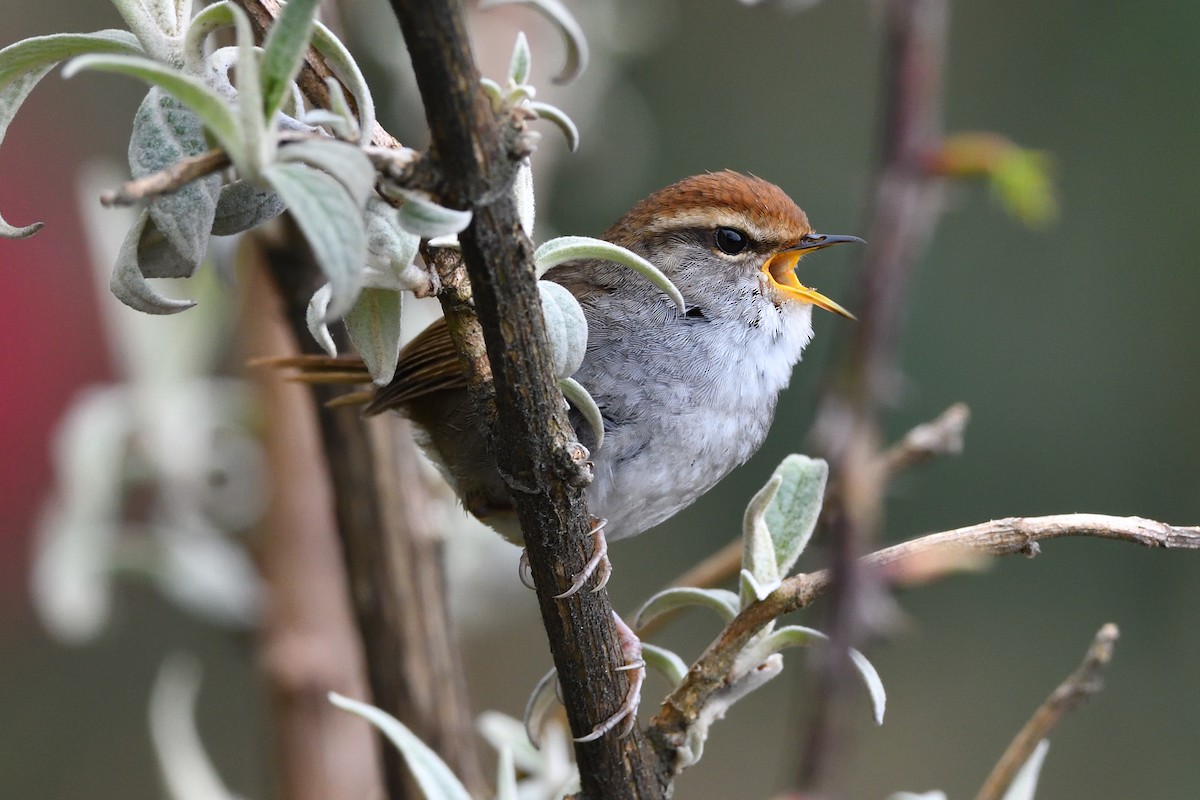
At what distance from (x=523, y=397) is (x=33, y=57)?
625 mm

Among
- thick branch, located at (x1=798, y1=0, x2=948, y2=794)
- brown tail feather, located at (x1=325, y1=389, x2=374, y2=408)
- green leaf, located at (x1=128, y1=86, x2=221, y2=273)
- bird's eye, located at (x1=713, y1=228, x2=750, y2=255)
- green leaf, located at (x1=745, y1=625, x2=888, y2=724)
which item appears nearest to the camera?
thick branch, located at (x1=798, y1=0, x2=948, y2=794)

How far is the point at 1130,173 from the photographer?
21.4ft

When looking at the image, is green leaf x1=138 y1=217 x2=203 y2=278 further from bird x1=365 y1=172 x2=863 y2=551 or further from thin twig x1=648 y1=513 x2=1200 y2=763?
bird x1=365 y1=172 x2=863 y2=551

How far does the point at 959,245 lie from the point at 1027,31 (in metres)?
1.55

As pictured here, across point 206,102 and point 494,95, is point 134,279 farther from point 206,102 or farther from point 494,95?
point 494,95

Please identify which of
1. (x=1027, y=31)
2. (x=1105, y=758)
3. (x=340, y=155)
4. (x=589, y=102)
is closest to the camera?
(x=340, y=155)

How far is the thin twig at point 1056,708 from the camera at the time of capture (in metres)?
1.60

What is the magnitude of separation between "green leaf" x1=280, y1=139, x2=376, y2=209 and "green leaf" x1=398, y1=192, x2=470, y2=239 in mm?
44

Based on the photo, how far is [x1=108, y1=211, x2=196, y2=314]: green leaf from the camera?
1209 millimetres

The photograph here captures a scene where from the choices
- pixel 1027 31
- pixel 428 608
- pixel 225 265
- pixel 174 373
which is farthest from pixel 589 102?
pixel 1027 31

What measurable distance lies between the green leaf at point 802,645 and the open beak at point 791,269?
120cm

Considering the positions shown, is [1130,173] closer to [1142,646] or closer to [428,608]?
[1142,646]

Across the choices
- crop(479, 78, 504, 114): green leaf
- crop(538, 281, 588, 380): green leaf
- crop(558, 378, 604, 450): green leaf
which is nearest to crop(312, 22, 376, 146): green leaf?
crop(479, 78, 504, 114): green leaf

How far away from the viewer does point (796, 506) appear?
1658mm
